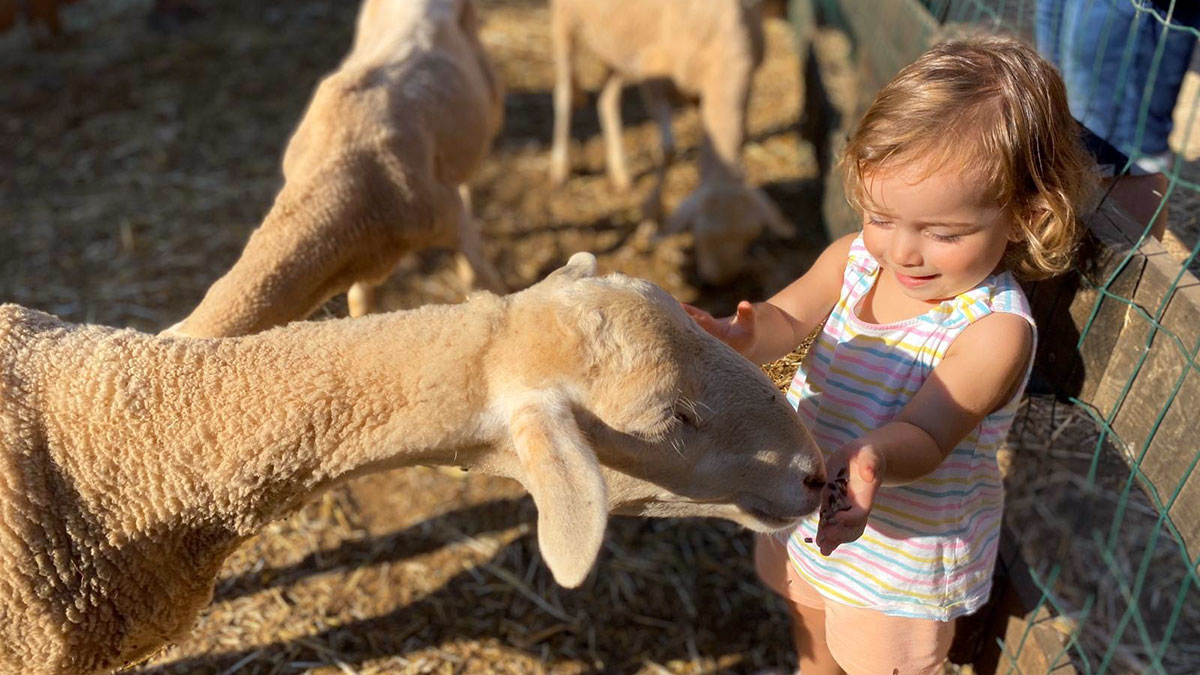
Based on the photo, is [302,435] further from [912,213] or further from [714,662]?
[714,662]

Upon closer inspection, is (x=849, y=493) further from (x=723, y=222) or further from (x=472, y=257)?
(x=723, y=222)

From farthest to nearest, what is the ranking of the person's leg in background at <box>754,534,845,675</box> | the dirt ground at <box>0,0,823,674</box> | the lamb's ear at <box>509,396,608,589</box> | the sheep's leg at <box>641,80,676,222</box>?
A: the sheep's leg at <box>641,80,676,222</box> < the dirt ground at <box>0,0,823,674</box> < the person's leg in background at <box>754,534,845,675</box> < the lamb's ear at <box>509,396,608,589</box>

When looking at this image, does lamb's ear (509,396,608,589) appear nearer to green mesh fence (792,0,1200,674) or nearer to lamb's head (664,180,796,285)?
green mesh fence (792,0,1200,674)

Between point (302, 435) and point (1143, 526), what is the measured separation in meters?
3.32

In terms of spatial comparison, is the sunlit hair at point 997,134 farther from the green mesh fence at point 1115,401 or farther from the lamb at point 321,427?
the lamb at point 321,427

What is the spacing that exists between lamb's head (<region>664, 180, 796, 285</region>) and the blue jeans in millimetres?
1822

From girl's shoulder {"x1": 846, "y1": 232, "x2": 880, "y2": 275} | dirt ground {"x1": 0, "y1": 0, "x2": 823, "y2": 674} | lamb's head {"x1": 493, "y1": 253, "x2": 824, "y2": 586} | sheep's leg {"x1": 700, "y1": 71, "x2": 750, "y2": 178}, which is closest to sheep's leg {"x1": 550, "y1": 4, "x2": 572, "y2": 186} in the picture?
dirt ground {"x1": 0, "y1": 0, "x2": 823, "y2": 674}

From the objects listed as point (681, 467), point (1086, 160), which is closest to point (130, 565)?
point (681, 467)

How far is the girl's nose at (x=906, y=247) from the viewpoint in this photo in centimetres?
190

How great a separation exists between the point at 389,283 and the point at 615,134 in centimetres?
193

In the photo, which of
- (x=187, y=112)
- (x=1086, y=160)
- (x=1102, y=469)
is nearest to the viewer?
(x=1086, y=160)

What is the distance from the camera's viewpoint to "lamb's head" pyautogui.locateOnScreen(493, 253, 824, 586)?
1842 millimetres

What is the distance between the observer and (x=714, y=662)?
323 centimetres

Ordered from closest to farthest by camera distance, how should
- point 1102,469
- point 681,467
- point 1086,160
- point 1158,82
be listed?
point 681,467, point 1086,160, point 1158,82, point 1102,469
